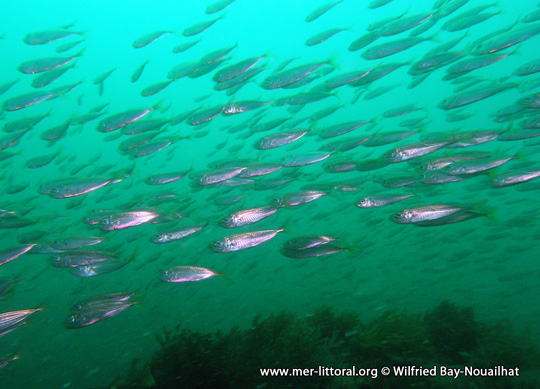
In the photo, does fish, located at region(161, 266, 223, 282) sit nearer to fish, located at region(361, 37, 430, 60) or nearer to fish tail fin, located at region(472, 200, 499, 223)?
fish tail fin, located at region(472, 200, 499, 223)

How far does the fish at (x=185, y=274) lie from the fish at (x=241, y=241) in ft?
1.34

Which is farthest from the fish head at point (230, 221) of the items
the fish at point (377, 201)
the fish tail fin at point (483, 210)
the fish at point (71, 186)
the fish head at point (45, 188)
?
the fish tail fin at point (483, 210)

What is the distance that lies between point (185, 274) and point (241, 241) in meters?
1.02

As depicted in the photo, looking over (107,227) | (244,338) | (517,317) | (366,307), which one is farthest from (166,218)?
(517,317)

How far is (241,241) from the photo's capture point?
166 inches

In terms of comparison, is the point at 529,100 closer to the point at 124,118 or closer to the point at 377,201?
the point at 377,201

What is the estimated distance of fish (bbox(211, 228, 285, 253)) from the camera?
13.7 ft

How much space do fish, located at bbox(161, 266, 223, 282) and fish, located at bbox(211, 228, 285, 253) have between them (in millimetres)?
409

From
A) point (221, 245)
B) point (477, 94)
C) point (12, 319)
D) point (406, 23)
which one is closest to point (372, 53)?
point (406, 23)

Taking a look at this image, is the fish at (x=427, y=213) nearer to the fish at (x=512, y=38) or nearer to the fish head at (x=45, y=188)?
the fish at (x=512, y=38)

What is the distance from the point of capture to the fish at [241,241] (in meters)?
4.18

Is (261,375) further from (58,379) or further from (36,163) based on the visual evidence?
(58,379)

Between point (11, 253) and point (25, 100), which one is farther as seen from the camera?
point (25, 100)

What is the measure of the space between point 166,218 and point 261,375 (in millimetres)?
3605
